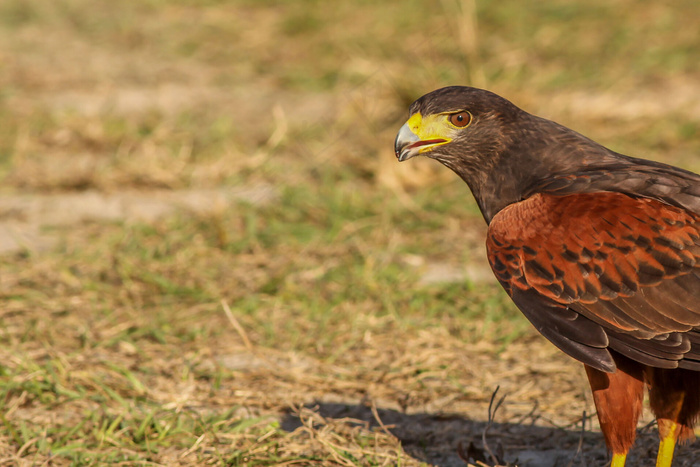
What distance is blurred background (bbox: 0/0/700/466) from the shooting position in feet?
13.5

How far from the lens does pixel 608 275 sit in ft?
10.9

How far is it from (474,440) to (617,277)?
109 cm

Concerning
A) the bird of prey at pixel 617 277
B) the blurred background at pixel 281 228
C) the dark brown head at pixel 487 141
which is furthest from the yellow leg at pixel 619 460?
the dark brown head at pixel 487 141

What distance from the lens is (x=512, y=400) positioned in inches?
172

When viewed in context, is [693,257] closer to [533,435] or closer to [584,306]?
[584,306]

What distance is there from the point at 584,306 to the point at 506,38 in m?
7.28

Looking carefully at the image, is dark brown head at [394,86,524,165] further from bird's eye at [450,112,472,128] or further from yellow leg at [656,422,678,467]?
yellow leg at [656,422,678,467]

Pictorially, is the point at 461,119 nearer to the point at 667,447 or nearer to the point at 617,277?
the point at 617,277

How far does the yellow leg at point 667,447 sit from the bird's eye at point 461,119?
4.65ft

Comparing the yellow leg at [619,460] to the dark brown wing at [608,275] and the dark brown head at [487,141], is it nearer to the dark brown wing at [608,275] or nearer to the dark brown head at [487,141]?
the dark brown wing at [608,275]

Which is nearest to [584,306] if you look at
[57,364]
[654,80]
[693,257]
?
[693,257]

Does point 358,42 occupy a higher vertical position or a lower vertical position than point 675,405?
higher

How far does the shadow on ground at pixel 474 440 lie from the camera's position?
151 inches

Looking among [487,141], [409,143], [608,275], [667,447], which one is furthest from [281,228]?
[667,447]
